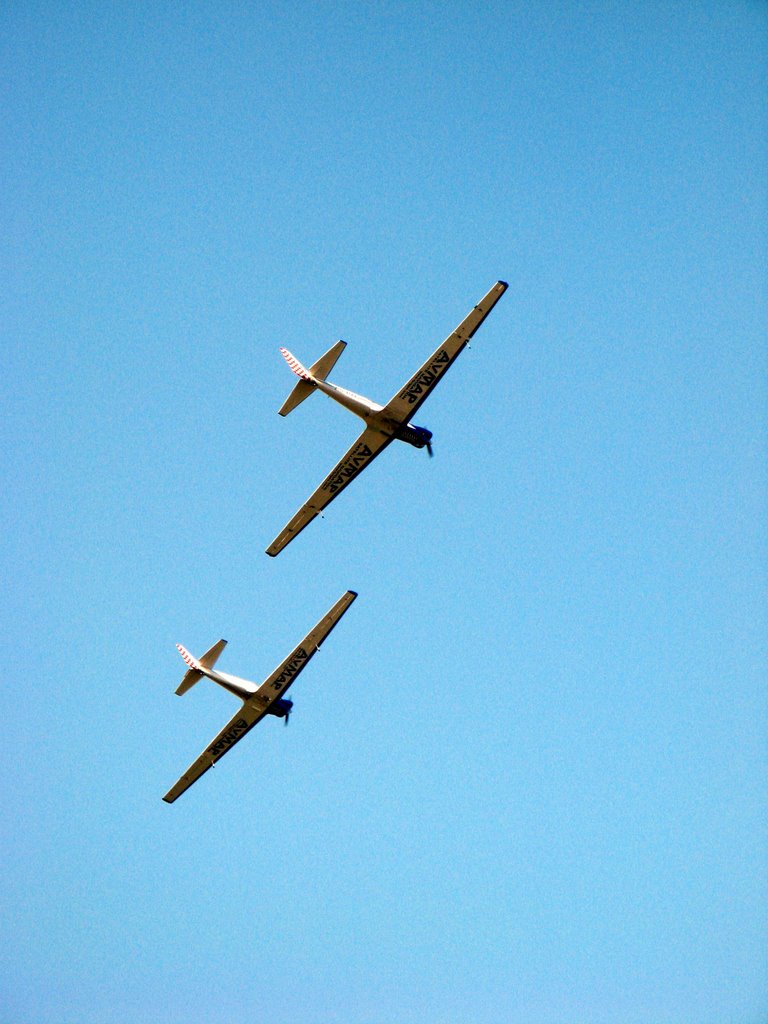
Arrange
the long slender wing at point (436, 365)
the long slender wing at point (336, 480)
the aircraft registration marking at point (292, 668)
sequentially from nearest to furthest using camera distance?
the long slender wing at point (436, 365) < the long slender wing at point (336, 480) < the aircraft registration marking at point (292, 668)

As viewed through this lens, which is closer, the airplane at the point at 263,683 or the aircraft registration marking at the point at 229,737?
the airplane at the point at 263,683

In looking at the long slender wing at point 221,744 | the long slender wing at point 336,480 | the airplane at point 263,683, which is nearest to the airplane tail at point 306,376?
the long slender wing at point 336,480

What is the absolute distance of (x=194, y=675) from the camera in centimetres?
4991

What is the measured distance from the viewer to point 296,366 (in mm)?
47531

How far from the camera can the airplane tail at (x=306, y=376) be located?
46906mm

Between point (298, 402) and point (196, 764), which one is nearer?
point (298, 402)

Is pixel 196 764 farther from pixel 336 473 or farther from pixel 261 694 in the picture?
pixel 336 473

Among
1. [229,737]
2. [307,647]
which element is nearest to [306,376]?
[307,647]

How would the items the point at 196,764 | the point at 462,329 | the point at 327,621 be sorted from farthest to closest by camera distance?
1. the point at 196,764
2. the point at 327,621
3. the point at 462,329

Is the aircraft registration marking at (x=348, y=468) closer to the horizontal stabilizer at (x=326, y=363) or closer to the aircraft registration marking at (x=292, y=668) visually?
the horizontal stabilizer at (x=326, y=363)

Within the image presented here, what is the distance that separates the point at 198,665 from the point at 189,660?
0.67 m

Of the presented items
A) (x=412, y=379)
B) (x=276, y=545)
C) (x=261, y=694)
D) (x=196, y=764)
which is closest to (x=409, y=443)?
(x=412, y=379)

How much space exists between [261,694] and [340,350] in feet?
54.1

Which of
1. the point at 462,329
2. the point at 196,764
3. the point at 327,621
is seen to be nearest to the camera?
the point at 462,329
